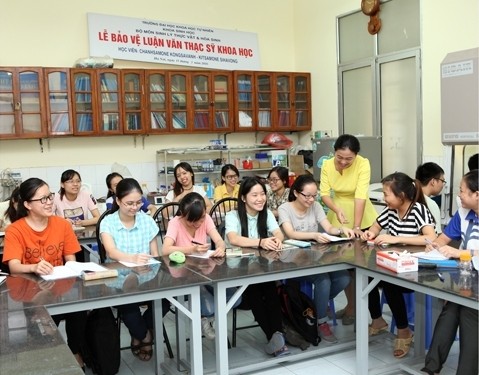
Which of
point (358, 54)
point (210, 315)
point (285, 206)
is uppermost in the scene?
point (358, 54)

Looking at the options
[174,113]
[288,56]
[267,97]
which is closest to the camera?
[174,113]

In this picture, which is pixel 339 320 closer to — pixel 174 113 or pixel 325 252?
pixel 325 252

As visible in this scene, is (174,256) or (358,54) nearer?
(174,256)

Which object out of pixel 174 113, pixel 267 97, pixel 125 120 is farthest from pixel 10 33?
pixel 267 97

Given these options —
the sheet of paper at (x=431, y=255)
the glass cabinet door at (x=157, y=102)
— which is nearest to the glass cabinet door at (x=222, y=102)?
the glass cabinet door at (x=157, y=102)

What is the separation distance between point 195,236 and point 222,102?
3388 mm

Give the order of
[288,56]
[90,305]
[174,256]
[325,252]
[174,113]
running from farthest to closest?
[288,56]
[174,113]
[325,252]
[174,256]
[90,305]

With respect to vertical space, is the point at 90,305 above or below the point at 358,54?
below

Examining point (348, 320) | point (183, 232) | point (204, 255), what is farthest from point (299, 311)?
point (183, 232)

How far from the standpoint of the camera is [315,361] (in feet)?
10.7

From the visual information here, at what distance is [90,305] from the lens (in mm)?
2352

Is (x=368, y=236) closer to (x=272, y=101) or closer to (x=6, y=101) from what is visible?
(x=272, y=101)

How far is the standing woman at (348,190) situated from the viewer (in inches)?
151

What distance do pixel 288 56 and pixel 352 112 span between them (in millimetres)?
1311
